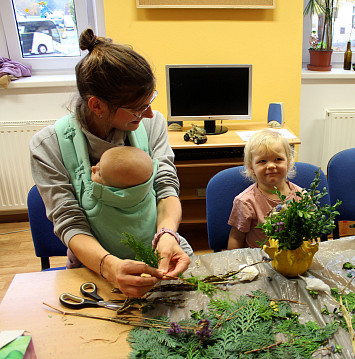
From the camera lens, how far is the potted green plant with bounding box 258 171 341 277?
0.99 metres

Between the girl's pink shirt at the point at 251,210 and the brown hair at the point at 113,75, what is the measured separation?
2.13ft

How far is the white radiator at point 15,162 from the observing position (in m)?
3.01

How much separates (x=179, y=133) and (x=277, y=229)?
186 cm

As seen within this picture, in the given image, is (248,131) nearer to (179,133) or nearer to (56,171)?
(179,133)

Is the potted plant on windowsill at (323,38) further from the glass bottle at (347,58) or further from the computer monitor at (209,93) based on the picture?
the computer monitor at (209,93)

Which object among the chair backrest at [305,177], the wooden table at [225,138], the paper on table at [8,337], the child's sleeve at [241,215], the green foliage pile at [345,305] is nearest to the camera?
the paper on table at [8,337]

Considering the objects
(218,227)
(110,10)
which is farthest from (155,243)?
(110,10)

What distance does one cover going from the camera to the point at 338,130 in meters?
3.24

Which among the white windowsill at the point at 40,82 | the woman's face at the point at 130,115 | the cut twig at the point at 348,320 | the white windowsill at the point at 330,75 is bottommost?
the cut twig at the point at 348,320

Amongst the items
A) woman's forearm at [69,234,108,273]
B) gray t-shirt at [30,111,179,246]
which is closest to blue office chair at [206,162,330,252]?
gray t-shirt at [30,111,179,246]

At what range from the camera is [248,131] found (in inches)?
110

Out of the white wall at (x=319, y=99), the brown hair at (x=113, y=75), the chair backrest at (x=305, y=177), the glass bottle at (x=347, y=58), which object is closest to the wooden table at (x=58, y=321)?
the brown hair at (x=113, y=75)

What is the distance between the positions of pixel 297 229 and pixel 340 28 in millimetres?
3066

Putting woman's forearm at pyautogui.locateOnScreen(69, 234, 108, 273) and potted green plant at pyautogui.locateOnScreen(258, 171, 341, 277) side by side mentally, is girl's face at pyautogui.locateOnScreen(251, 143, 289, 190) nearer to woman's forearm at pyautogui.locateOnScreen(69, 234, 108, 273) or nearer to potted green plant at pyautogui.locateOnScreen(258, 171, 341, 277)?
potted green plant at pyautogui.locateOnScreen(258, 171, 341, 277)
